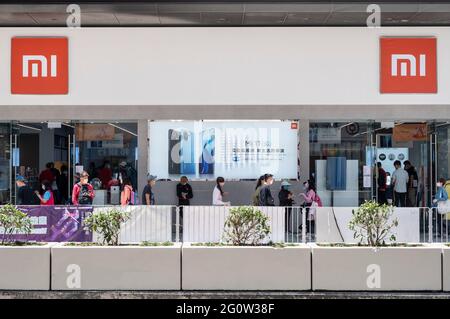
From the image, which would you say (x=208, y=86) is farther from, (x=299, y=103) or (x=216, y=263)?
(x=216, y=263)

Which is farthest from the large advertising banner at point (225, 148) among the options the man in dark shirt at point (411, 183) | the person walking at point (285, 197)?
the man in dark shirt at point (411, 183)

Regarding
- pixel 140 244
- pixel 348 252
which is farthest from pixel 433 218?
pixel 140 244

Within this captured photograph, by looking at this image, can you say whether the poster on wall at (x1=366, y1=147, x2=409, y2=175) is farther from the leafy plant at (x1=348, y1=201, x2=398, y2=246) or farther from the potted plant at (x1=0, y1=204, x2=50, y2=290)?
the potted plant at (x1=0, y1=204, x2=50, y2=290)

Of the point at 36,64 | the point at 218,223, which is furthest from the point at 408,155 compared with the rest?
the point at 36,64

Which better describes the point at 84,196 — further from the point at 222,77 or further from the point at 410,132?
the point at 410,132

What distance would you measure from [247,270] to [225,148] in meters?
9.10

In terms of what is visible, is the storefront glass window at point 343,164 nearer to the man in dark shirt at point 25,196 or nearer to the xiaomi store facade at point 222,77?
the xiaomi store facade at point 222,77

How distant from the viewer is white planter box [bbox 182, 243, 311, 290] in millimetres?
10180

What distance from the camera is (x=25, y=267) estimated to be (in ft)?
33.5

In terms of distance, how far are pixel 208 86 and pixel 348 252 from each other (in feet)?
30.8

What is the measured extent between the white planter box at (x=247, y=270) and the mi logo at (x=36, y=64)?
399 inches

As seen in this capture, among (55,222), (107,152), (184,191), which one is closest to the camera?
(55,222)

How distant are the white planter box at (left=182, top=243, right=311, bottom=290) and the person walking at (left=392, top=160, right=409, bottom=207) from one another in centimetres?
1022

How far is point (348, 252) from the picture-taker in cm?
1020
